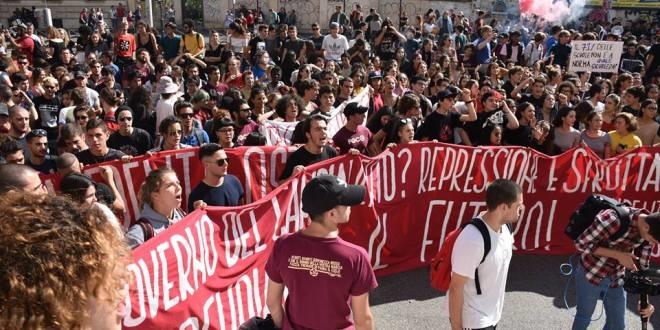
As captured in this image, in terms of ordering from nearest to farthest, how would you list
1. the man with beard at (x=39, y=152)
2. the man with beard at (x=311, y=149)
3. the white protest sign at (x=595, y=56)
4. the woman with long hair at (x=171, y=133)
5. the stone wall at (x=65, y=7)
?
the man with beard at (x=39, y=152) → the man with beard at (x=311, y=149) → the woman with long hair at (x=171, y=133) → the white protest sign at (x=595, y=56) → the stone wall at (x=65, y=7)

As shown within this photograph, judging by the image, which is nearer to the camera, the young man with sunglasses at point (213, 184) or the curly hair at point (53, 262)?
the curly hair at point (53, 262)

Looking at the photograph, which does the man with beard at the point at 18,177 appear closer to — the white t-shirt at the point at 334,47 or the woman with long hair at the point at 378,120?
the woman with long hair at the point at 378,120

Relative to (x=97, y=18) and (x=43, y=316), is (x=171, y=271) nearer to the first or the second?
(x=43, y=316)

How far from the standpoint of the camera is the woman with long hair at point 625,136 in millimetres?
6801

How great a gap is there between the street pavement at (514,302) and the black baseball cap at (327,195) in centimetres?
236

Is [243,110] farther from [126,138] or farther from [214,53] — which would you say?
[214,53]

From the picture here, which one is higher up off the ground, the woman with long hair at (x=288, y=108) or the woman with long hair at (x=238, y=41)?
the woman with long hair at (x=238, y=41)

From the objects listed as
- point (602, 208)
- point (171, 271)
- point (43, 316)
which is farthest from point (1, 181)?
A: point (602, 208)

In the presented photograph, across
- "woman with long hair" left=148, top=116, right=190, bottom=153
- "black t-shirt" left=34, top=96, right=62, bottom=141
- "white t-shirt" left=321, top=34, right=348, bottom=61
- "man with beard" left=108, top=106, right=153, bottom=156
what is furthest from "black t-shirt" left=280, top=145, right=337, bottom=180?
"white t-shirt" left=321, top=34, right=348, bottom=61

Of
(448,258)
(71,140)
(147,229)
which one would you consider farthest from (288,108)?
(448,258)

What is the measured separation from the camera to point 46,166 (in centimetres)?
542

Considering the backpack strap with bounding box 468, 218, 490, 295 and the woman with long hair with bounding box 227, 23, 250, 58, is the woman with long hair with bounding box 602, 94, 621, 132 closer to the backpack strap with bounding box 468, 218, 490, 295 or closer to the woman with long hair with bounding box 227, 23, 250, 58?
the backpack strap with bounding box 468, 218, 490, 295

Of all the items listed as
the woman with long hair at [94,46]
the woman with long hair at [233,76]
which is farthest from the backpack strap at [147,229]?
the woman with long hair at [94,46]

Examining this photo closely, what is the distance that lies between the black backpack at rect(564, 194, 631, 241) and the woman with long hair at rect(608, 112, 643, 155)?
3319 millimetres
